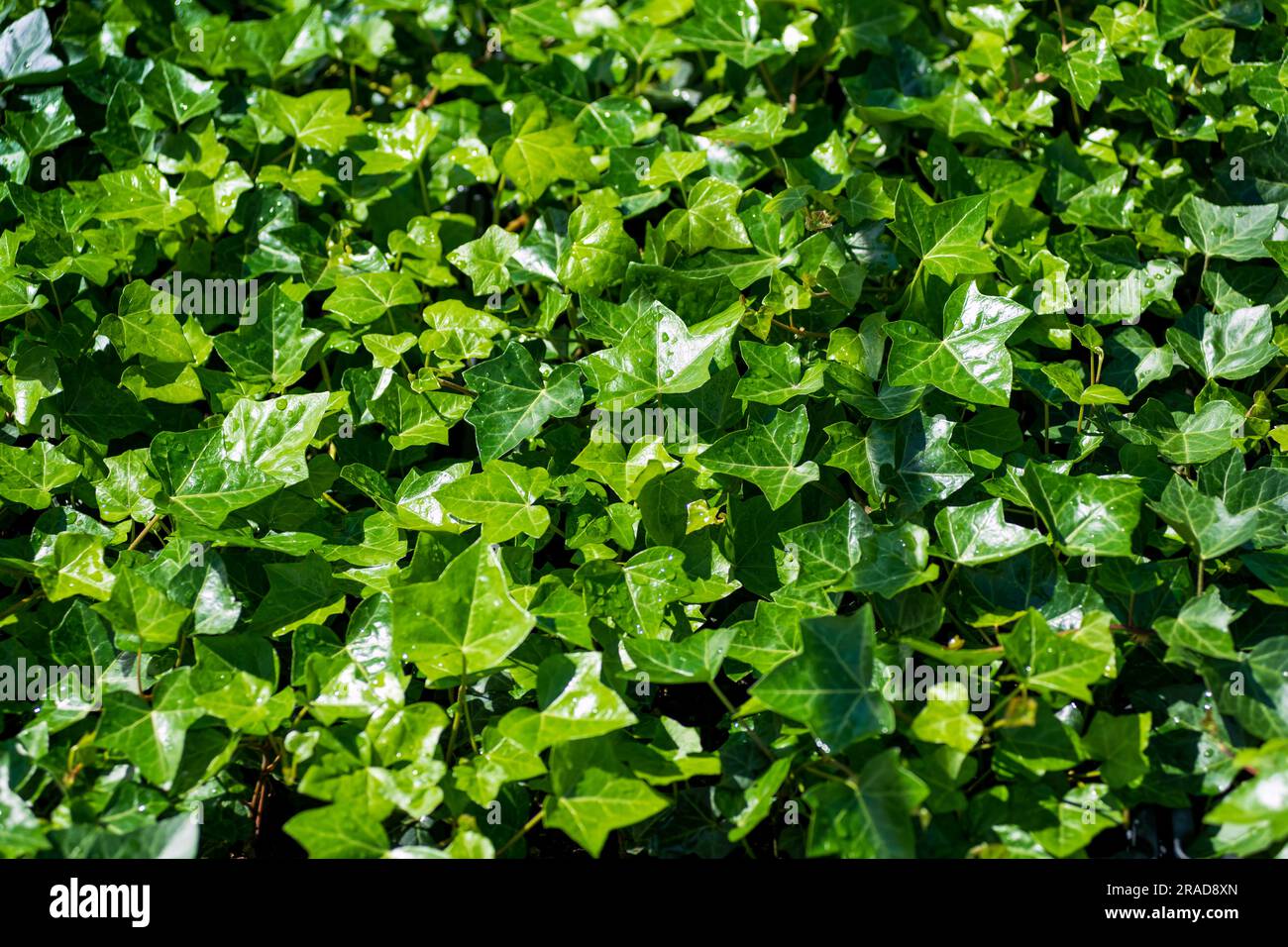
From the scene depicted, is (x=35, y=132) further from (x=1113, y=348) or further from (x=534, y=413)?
(x=1113, y=348)

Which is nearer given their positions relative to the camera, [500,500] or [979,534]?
[979,534]

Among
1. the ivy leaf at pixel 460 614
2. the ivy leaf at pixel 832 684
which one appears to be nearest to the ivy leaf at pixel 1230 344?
the ivy leaf at pixel 832 684

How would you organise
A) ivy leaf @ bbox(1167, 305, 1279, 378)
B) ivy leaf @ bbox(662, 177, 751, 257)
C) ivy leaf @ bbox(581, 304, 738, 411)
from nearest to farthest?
ivy leaf @ bbox(581, 304, 738, 411) → ivy leaf @ bbox(1167, 305, 1279, 378) → ivy leaf @ bbox(662, 177, 751, 257)

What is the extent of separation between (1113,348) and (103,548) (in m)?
1.88

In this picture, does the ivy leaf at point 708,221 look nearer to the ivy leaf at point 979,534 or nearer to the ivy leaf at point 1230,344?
the ivy leaf at point 979,534

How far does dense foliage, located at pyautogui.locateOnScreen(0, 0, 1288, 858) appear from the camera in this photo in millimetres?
1503

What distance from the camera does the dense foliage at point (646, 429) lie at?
1.50 m

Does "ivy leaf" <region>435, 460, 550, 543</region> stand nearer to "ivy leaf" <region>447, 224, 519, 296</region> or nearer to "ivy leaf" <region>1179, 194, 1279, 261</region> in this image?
"ivy leaf" <region>447, 224, 519, 296</region>

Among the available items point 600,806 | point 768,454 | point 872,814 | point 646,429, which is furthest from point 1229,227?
point 600,806

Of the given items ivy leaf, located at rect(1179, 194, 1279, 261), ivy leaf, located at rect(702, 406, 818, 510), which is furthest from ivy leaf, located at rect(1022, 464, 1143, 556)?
ivy leaf, located at rect(1179, 194, 1279, 261)

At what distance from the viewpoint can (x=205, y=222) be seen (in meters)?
2.39

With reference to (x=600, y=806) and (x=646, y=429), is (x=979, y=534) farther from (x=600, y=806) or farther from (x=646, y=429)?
(x=600, y=806)

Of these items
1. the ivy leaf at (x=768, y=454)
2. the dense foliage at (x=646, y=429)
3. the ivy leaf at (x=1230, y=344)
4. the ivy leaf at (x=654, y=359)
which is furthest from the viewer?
the ivy leaf at (x=1230, y=344)

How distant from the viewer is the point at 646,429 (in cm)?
191
